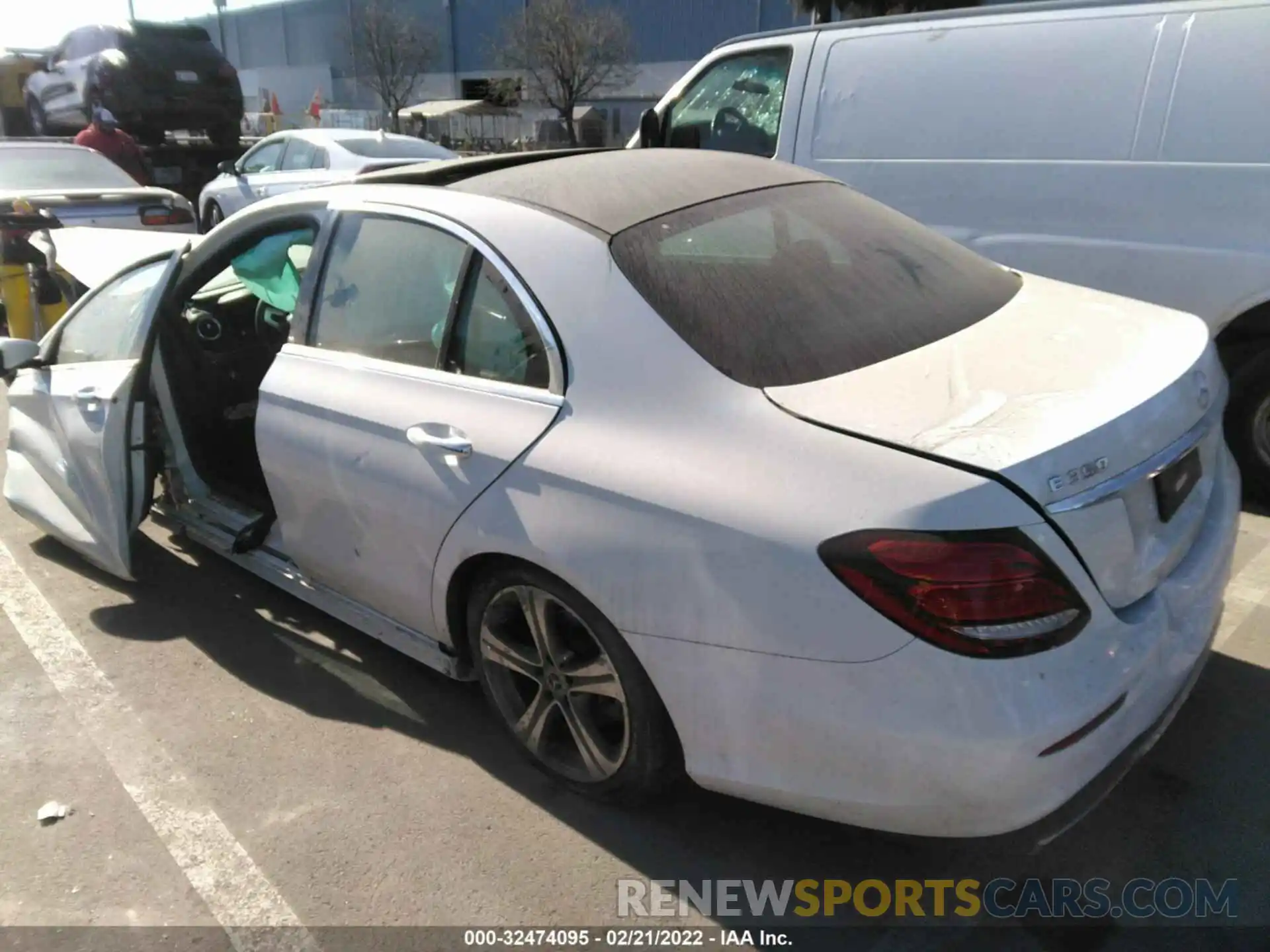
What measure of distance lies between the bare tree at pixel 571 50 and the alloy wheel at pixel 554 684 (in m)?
41.1

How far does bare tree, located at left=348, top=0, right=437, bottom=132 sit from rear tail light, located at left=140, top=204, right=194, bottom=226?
4326 centimetres

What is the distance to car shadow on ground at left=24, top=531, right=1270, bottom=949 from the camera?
2326 mm

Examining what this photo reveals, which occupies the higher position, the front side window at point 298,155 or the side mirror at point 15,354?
the front side window at point 298,155

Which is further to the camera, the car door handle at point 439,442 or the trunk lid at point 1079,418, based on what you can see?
the car door handle at point 439,442

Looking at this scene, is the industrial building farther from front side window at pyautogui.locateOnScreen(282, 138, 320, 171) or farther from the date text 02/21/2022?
the date text 02/21/2022

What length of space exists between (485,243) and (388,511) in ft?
2.64

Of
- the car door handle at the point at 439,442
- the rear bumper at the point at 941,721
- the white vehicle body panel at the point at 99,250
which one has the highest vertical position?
the white vehicle body panel at the point at 99,250

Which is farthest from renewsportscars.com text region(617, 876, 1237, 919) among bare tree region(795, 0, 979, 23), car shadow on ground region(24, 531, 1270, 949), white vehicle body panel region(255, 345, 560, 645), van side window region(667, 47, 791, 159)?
bare tree region(795, 0, 979, 23)

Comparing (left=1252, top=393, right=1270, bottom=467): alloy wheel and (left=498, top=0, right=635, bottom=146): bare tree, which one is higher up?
(left=498, top=0, right=635, bottom=146): bare tree

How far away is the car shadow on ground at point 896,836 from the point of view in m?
2.33

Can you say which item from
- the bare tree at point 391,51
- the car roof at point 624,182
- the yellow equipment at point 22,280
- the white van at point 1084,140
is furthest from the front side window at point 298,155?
the bare tree at point 391,51

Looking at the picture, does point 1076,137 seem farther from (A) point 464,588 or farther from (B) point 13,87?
(B) point 13,87

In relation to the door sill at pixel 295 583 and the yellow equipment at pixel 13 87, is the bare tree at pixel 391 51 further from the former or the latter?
the door sill at pixel 295 583

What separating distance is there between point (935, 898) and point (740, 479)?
3.76ft
